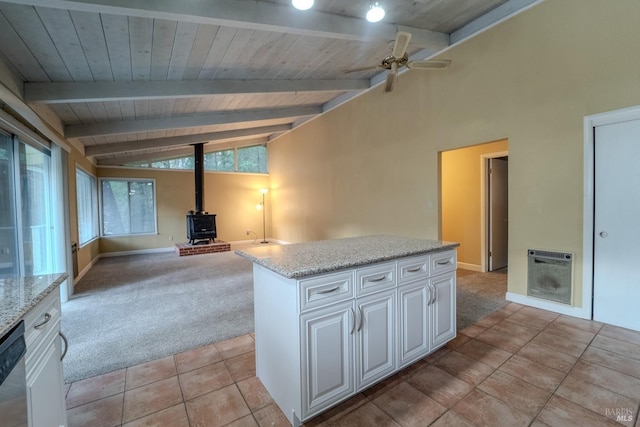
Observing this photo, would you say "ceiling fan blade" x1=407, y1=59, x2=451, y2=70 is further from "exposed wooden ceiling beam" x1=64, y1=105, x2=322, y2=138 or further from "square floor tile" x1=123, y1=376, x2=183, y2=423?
"square floor tile" x1=123, y1=376, x2=183, y2=423

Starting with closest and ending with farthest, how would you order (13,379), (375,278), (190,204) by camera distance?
(13,379)
(375,278)
(190,204)

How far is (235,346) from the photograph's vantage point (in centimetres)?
251

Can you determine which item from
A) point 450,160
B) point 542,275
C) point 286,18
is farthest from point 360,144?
point 542,275

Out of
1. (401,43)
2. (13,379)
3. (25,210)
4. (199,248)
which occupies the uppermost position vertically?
(401,43)

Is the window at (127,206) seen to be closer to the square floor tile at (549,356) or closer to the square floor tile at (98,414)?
the square floor tile at (98,414)

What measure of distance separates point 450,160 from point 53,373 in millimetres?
5551

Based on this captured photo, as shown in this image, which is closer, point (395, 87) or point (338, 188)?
point (395, 87)

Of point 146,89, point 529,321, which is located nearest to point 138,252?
point 146,89

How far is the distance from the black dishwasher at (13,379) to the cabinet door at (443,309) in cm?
223

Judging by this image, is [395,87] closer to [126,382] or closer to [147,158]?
[126,382]

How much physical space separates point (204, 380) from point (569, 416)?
226cm

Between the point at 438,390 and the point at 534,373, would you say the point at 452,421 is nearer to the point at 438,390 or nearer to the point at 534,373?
the point at 438,390

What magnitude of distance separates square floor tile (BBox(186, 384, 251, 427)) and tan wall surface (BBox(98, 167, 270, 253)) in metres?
6.82

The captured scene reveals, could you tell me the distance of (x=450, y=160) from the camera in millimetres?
Answer: 5184
